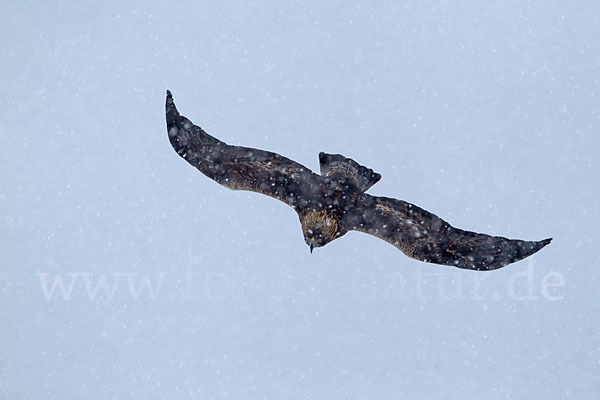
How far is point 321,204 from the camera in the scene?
507 inches

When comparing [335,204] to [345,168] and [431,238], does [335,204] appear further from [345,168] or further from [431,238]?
[431,238]

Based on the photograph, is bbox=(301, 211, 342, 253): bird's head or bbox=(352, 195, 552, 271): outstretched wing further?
bbox=(301, 211, 342, 253): bird's head

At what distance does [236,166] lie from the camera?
41.5 feet

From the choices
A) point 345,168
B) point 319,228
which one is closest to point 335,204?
point 319,228

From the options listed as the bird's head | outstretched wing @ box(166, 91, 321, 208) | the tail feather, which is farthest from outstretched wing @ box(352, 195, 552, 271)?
outstretched wing @ box(166, 91, 321, 208)

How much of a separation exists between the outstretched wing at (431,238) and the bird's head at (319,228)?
39 centimetres

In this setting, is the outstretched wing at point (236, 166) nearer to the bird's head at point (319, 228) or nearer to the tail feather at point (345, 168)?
the bird's head at point (319, 228)

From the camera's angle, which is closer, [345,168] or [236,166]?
[236,166]

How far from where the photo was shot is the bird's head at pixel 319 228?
13.0 m

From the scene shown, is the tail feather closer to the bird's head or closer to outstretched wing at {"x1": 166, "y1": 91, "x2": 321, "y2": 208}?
outstretched wing at {"x1": 166, "y1": 91, "x2": 321, "y2": 208}

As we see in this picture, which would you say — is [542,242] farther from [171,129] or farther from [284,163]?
[171,129]

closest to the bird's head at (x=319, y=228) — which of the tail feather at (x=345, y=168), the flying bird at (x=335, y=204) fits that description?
the flying bird at (x=335, y=204)

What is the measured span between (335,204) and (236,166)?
1.74 metres

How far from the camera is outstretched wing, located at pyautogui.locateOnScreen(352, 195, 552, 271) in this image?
12.6 metres
